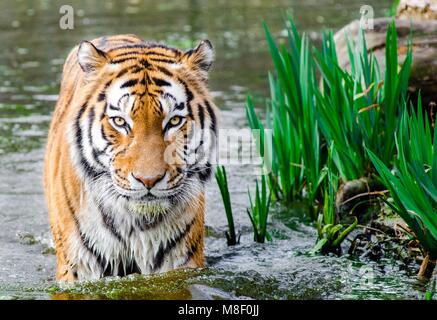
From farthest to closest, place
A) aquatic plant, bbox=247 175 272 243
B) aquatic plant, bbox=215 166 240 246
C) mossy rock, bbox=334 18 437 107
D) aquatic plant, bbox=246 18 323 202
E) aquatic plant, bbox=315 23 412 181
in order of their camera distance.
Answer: mossy rock, bbox=334 18 437 107
aquatic plant, bbox=246 18 323 202
aquatic plant, bbox=315 23 412 181
aquatic plant, bbox=247 175 272 243
aquatic plant, bbox=215 166 240 246

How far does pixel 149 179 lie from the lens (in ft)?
11.2

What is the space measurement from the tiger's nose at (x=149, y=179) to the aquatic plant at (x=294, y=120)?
161cm

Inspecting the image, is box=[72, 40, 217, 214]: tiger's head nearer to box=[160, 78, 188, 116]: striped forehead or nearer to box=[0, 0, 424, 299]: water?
box=[160, 78, 188, 116]: striped forehead

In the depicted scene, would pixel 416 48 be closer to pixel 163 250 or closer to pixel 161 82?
pixel 161 82

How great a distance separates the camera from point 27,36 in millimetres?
11078

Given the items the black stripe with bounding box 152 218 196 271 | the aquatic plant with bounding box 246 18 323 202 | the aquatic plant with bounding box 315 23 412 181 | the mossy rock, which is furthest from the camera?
the mossy rock

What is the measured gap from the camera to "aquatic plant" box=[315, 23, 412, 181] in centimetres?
462

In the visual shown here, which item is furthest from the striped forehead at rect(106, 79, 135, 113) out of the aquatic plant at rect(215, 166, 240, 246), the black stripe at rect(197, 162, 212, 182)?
the aquatic plant at rect(215, 166, 240, 246)

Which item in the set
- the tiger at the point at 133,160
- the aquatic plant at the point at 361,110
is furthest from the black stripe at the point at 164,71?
the aquatic plant at the point at 361,110

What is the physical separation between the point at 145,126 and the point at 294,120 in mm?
1683

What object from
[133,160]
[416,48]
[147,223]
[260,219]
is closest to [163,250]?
[147,223]

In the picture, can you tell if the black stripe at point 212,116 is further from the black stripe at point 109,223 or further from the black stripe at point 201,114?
the black stripe at point 109,223
